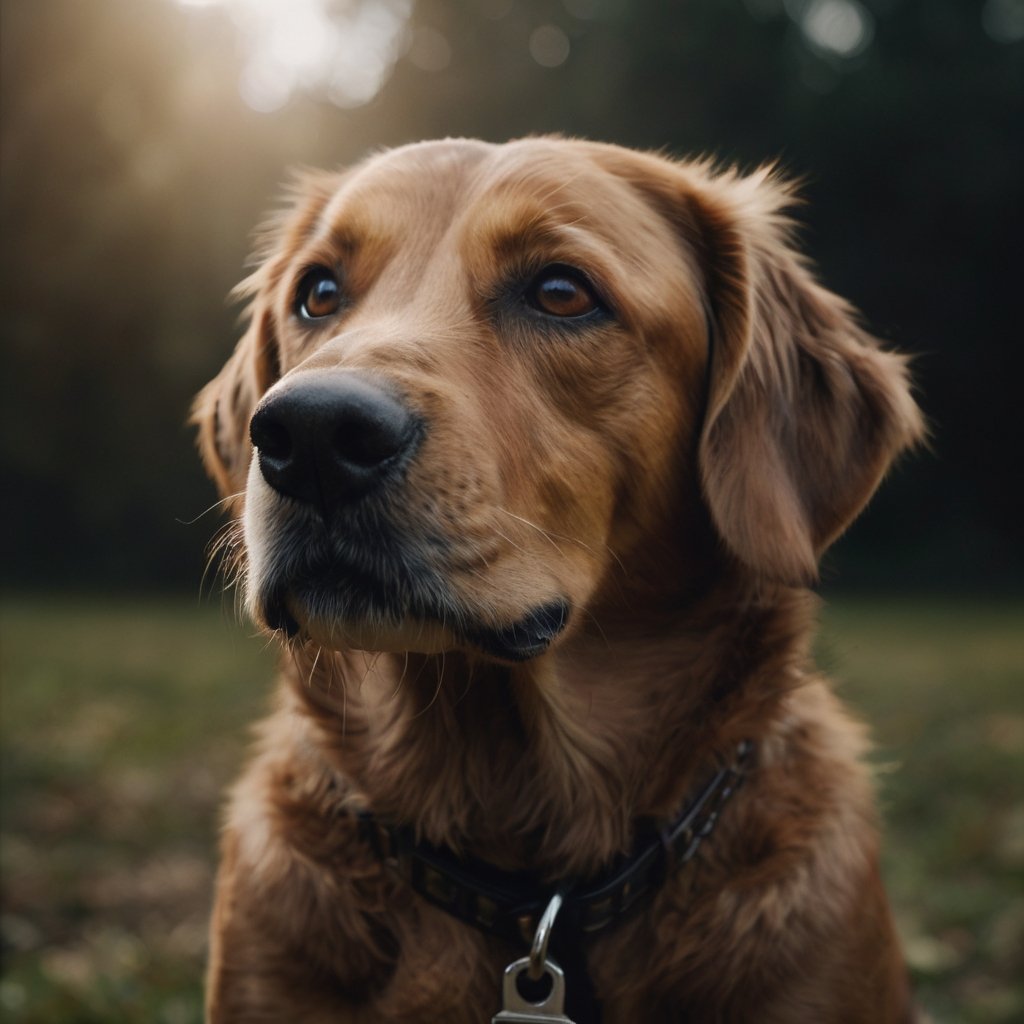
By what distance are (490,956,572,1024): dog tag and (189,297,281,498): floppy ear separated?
1493mm

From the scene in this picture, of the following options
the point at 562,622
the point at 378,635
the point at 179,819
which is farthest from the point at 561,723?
the point at 179,819

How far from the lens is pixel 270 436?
2082 millimetres

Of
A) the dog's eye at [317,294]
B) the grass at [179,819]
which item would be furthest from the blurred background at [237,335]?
the dog's eye at [317,294]

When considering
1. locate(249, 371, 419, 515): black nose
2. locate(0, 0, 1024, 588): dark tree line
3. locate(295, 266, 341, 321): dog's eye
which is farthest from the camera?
locate(0, 0, 1024, 588): dark tree line

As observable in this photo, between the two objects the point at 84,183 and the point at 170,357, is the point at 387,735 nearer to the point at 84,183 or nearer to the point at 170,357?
the point at 84,183

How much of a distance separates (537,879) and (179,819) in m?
3.22

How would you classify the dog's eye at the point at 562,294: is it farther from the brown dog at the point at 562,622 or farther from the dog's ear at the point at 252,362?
the dog's ear at the point at 252,362

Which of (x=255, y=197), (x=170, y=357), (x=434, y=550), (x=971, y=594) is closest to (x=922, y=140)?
(x=971, y=594)

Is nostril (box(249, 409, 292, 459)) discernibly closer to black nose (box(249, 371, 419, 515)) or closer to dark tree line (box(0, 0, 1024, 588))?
black nose (box(249, 371, 419, 515))

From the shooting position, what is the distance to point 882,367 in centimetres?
305

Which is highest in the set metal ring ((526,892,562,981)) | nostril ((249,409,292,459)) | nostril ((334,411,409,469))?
nostril ((334,411,409,469))

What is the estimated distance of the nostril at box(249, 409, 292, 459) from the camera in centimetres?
205

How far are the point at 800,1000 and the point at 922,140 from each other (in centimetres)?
2147

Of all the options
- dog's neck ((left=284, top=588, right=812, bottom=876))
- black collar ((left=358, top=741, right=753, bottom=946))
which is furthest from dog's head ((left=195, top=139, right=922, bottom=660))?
black collar ((left=358, top=741, right=753, bottom=946))
